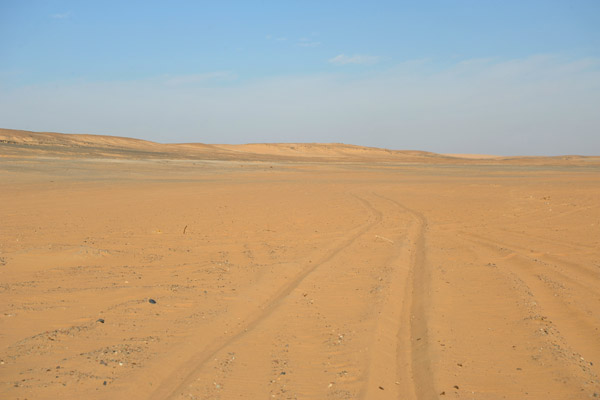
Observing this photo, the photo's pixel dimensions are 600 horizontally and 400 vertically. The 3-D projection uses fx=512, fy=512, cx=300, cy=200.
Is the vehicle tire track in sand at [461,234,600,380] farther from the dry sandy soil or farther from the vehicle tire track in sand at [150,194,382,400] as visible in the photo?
the vehicle tire track in sand at [150,194,382,400]

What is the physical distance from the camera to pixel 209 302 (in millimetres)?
5727

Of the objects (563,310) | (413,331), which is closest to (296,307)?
(413,331)

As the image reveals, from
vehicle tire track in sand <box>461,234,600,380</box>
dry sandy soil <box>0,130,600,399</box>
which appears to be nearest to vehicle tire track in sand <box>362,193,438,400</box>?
dry sandy soil <box>0,130,600,399</box>

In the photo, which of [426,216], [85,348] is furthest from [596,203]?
[85,348]

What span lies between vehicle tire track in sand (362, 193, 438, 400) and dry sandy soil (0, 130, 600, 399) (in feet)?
0.07

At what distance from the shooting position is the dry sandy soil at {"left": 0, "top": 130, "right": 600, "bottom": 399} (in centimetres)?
384

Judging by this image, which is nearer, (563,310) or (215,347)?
(215,347)

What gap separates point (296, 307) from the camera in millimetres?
5582

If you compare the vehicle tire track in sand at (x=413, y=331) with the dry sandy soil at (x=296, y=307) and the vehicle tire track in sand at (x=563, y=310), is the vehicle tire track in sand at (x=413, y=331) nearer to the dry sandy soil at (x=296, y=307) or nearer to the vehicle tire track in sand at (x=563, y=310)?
the dry sandy soil at (x=296, y=307)

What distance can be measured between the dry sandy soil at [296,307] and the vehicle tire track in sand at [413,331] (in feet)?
0.07

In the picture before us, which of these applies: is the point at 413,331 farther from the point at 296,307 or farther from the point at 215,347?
the point at 215,347

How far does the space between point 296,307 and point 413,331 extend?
4.34 ft

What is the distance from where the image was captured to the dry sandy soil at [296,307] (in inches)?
151

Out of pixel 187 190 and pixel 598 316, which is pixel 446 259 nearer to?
pixel 598 316
